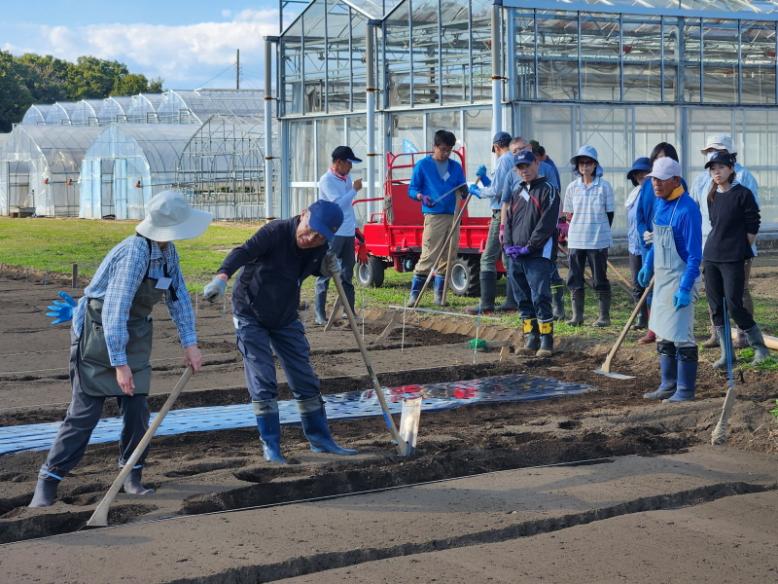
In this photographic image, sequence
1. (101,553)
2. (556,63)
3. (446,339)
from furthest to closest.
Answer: (556,63) < (446,339) < (101,553)

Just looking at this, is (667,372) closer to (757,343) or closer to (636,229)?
(757,343)

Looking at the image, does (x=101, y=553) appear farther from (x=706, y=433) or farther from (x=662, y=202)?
(x=662, y=202)

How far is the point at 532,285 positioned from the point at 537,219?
2.04 feet

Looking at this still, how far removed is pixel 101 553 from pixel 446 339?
7571 mm

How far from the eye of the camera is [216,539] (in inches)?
209

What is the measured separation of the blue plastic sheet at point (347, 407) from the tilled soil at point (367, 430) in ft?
0.62

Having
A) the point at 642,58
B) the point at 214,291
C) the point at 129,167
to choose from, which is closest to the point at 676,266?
the point at 214,291

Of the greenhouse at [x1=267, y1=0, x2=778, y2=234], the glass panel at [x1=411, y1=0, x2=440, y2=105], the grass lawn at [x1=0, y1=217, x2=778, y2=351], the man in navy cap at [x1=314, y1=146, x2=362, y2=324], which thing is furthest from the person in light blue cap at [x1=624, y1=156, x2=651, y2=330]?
the glass panel at [x1=411, y1=0, x2=440, y2=105]

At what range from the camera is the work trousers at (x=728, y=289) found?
9.59m

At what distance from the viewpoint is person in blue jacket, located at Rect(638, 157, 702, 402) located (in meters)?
8.48

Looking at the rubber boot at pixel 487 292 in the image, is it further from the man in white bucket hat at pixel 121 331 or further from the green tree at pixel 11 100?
the green tree at pixel 11 100

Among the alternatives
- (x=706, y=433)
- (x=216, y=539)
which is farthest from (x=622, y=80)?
(x=216, y=539)

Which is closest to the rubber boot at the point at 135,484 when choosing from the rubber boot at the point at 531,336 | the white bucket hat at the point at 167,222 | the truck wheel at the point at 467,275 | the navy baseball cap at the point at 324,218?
the white bucket hat at the point at 167,222

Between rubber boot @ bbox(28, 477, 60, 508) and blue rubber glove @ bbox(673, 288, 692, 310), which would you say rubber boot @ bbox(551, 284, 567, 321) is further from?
rubber boot @ bbox(28, 477, 60, 508)
